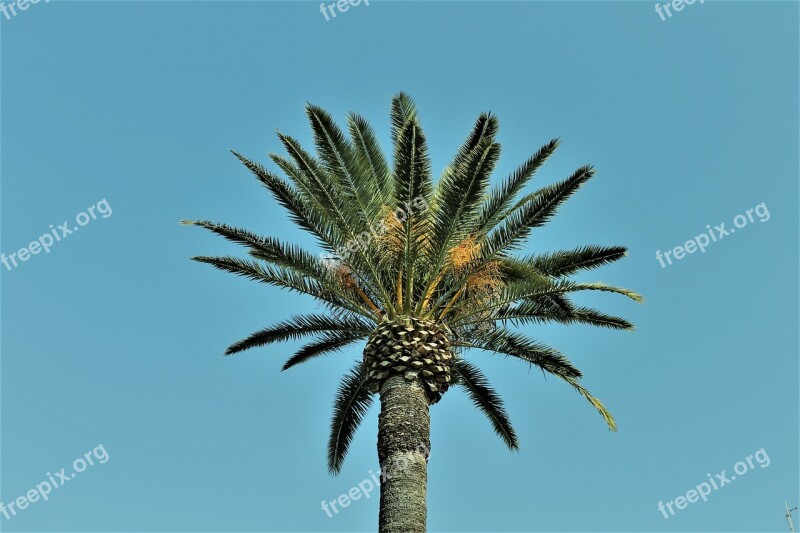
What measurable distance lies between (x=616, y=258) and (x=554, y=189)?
201cm

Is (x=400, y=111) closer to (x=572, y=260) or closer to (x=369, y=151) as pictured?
(x=369, y=151)

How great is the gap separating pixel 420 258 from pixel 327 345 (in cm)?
328

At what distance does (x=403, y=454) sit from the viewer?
1302 centimetres

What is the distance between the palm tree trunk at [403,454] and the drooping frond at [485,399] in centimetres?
321

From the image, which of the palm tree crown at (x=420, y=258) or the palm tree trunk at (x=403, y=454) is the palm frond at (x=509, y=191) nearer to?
the palm tree crown at (x=420, y=258)

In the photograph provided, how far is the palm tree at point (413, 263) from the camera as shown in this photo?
45.7 feet

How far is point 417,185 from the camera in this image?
14.3 m

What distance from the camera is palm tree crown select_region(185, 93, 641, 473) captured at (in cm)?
1415

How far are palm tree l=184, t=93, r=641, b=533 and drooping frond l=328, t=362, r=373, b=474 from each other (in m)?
0.95

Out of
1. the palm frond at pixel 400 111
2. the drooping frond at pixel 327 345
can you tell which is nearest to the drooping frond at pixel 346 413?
the drooping frond at pixel 327 345

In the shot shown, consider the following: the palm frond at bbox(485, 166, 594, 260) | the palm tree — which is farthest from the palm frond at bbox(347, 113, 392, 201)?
the palm frond at bbox(485, 166, 594, 260)

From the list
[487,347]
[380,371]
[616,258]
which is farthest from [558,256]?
[380,371]

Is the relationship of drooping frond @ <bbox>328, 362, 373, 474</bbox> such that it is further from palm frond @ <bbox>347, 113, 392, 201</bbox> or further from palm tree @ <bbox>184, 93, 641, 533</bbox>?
palm frond @ <bbox>347, 113, 392, 201</bbox>

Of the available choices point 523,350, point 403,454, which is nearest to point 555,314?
point 523,350
